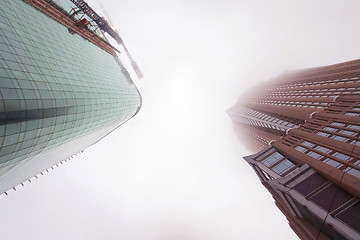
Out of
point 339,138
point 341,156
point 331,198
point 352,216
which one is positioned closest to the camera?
point 352,216

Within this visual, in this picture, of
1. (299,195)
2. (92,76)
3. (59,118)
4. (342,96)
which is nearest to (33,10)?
(92,76)

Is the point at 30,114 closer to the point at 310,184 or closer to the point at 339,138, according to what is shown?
the point at 310,184

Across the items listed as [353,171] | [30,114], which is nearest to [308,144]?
[353,171]

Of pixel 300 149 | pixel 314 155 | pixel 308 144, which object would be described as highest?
pixel 314 155

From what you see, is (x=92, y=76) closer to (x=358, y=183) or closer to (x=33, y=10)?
(x=33, y=10)

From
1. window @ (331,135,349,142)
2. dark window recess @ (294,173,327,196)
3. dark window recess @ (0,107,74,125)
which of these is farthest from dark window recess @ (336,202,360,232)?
dark window recess @ (0,107,74,125)

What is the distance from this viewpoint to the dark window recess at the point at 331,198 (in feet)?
70.2

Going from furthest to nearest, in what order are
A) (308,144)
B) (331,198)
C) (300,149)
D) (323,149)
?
(308,144), (300,149), (323,149), (331,198)

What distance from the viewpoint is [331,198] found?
22.3m

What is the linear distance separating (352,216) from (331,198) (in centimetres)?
271

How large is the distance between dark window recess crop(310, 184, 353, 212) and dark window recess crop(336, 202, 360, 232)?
0.89m

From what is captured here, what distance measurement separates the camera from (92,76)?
49.5 meters

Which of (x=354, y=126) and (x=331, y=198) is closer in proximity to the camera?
(x=331, y=198)

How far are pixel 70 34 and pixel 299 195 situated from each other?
191 ft
